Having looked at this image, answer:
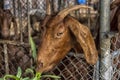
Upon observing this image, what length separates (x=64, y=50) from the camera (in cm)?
293

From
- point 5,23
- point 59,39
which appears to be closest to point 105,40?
point 59,39

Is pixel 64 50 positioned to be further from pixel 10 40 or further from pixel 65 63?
pixel 10 40

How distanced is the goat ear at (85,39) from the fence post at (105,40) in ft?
0.38

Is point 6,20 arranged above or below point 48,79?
above

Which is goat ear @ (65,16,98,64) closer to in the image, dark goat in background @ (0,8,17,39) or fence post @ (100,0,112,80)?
fence post @ (100,0,112,80)

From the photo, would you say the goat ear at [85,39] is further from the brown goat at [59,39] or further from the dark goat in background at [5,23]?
the dark goat in background at [5,23]

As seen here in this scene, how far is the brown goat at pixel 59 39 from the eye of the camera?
110 inches

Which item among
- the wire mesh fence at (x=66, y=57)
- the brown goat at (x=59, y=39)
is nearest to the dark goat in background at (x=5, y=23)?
the wire mesh fence at (x=66, y=57)

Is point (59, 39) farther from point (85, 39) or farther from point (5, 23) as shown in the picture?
point (5, 23)

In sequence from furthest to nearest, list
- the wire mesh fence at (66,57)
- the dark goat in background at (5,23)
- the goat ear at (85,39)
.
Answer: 1. the dark goat in background at (5,23)
2. the wire mesh fence at (66,57)
3. the goat ear at (85,39)

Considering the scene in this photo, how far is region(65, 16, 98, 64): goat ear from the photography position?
2797 mm

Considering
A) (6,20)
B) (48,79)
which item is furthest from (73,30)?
(6,20)

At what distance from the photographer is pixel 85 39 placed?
2807 millimetres

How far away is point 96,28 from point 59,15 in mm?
474
